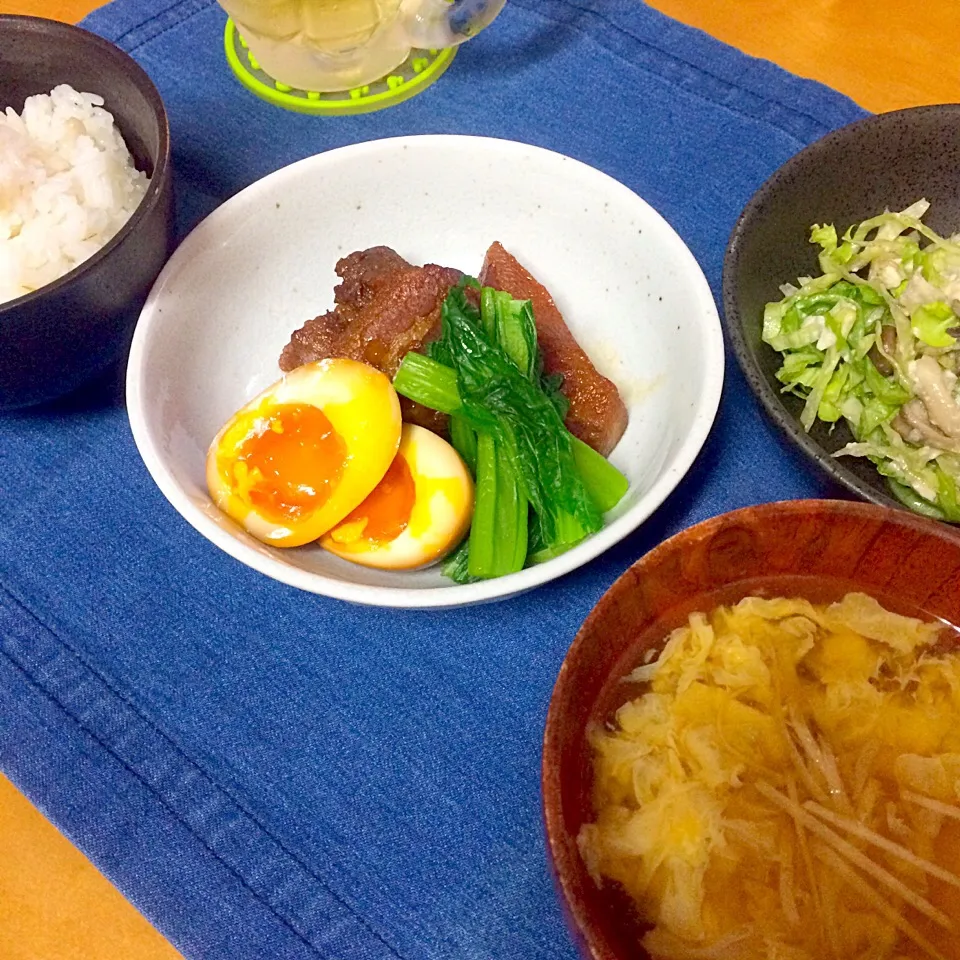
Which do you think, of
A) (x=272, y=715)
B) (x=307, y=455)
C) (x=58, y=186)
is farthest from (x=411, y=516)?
(x=58, y=186)

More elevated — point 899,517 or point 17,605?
point 899,517

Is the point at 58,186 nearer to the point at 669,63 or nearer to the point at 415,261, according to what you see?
the point at 415,261

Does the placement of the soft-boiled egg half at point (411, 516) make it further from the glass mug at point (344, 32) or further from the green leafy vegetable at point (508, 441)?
the glass mug at point (344, 32)

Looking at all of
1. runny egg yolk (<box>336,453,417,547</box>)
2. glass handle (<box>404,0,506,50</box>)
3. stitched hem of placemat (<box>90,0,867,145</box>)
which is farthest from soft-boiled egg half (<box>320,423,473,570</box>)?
stitched hem of placemat (<box>90,0,867,145</box>)

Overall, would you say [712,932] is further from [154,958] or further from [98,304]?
[98,304]

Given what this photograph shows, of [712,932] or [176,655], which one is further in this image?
[176,655]

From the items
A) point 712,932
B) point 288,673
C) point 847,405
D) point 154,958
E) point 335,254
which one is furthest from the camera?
point 335,254

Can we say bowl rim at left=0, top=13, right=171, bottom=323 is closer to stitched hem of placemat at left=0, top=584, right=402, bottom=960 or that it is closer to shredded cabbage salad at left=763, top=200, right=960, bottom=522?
stitched hem of placemat at left=0, top=584, right=402, bottom=960

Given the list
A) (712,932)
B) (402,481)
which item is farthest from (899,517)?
(402,481)
